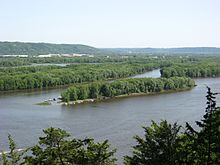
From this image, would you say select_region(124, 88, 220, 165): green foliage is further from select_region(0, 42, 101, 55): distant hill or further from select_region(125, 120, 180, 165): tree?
select_region(0, 42, 101, 55): distant hill

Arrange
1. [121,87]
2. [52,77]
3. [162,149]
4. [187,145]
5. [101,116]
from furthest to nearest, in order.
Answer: [52,77]
[121,87]
[101,116]
[162,149]
[187,145]

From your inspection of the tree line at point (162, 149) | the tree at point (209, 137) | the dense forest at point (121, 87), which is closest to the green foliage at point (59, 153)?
the tree line at point (162, 149)

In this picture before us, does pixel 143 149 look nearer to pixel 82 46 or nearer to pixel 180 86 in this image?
pixel 180 86

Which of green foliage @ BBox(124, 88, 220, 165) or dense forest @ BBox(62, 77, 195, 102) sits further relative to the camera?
dense forest @ BBox(62, 77, 195, 102)

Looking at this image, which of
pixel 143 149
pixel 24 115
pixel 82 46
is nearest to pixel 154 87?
pixel 24 115

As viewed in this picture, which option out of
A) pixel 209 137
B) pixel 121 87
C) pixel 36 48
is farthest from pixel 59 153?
pixel 36 48

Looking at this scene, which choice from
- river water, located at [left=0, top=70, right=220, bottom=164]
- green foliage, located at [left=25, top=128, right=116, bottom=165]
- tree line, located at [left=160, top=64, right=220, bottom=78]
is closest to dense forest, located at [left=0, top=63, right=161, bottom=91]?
river water, located at [left=0, top=70, right=220, bottom=164]

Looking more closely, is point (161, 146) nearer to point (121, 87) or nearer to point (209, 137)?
point (209, 137)
